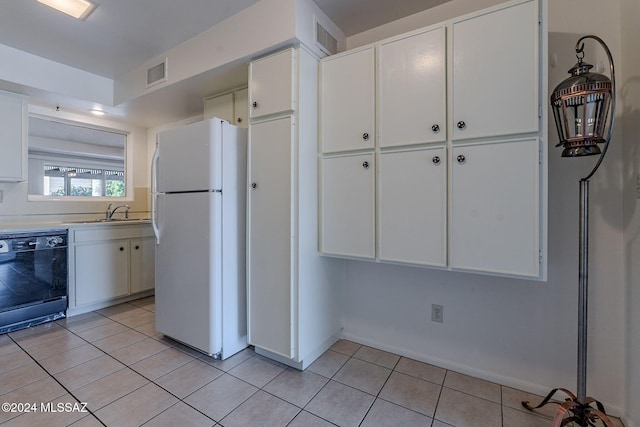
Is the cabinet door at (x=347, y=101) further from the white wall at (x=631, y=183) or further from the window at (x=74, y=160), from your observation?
the window at (x=74, y=160)

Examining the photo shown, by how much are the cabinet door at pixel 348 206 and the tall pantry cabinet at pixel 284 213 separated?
0.31 feet

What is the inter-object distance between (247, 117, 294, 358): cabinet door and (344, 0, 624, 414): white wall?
82 cm

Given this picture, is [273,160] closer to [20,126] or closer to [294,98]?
[294,98]

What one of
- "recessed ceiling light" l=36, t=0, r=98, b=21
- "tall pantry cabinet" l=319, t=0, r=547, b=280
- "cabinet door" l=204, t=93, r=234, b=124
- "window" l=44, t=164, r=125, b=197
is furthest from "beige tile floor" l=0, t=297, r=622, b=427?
"recessed ceiling light" l=36, t=0, r=98, b=21

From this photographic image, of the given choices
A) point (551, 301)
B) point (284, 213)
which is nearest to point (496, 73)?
point (551, 301)

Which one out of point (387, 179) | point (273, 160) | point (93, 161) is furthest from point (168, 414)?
point (93, 161)

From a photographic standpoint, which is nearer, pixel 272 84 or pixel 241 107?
pixel 272 84

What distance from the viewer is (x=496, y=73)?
1.45m

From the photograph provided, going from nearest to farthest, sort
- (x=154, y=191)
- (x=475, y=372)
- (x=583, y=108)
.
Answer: (x=583, y=108), (x=475, y=372), (x=154, y=191)

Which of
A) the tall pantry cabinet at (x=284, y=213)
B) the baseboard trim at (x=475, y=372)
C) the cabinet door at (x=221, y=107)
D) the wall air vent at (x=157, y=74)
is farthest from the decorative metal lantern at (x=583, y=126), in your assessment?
the wall air vent at (x=157, y=74)

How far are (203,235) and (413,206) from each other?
4.71ft

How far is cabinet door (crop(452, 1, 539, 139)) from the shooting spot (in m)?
1.38

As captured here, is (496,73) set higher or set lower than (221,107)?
lower

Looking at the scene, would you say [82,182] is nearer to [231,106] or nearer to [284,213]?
[231,106]
